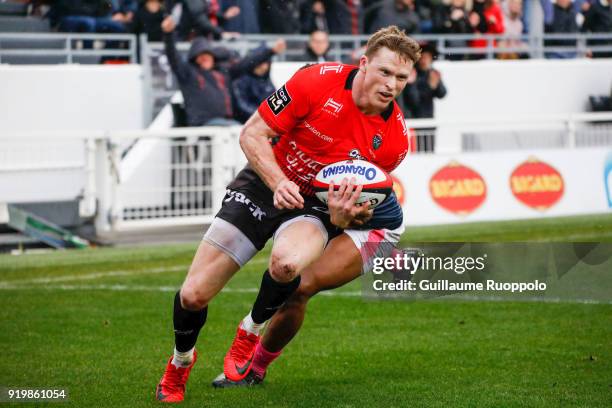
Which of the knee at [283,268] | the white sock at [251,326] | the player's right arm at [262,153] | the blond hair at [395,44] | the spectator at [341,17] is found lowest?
the spectator at [341,17]

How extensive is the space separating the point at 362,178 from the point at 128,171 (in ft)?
29.5

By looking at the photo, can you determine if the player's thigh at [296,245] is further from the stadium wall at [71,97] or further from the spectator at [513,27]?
the spectator at [513,27]

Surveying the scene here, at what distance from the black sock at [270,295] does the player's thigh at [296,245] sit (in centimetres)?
8

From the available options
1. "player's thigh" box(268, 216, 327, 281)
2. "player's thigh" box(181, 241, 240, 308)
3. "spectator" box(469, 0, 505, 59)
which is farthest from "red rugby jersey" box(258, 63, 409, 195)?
"spectator" box(469, 0, 505, 59)

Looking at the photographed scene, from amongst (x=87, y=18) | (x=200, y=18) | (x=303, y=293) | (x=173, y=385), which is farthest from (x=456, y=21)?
(x=173, y=385)

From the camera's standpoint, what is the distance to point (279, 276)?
6617 mm

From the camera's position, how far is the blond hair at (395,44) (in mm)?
6598

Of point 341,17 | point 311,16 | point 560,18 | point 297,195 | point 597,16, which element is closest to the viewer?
point 297,195

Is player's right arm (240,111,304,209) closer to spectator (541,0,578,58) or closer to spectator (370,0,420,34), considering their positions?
spectator (370,0,420,34)

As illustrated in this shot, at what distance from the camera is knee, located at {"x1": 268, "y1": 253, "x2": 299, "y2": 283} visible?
6.54 m

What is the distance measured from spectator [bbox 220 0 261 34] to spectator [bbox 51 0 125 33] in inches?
70.6

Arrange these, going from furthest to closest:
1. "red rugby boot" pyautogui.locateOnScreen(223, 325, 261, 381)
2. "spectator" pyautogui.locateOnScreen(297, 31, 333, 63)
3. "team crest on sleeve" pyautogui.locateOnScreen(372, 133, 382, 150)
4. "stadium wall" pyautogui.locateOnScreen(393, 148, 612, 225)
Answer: "spectator" pyautogui.locateOnScreen(297, 31, 333, 63) < "stadium wall" pyautogui.locateOnScreen(393, 148, 612, 225) < "red rugby boot" pyautogui.locateOnScreen(223, 325, 261, 381) < "team crest on sleeve" pyautogui.locateOnScreen(372, 133, 382, 150)

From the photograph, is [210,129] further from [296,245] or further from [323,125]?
[296,245]

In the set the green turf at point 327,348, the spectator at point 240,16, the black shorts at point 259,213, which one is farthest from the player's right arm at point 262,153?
the spectator at point 240,16
